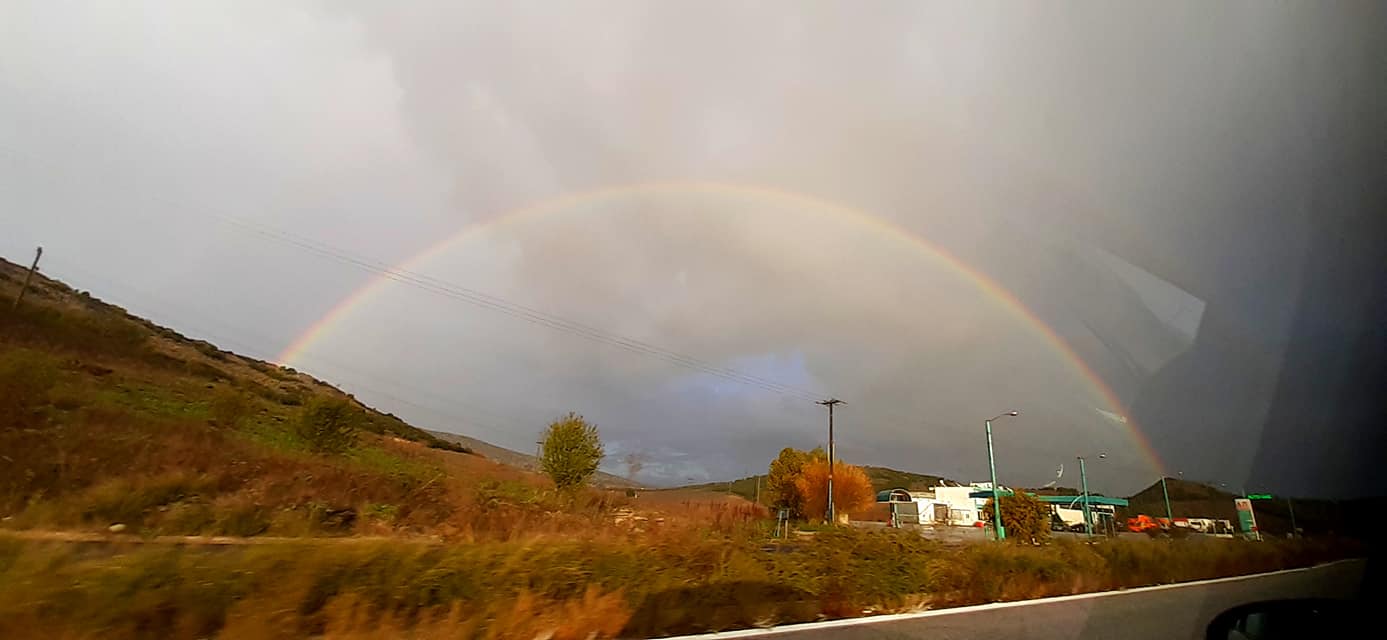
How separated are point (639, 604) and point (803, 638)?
2.19 metres

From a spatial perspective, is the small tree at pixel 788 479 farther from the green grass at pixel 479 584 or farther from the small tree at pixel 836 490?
the green grass at pixel 479 584

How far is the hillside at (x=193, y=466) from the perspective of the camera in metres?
15.3

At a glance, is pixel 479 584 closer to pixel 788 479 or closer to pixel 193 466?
pixel 193 466

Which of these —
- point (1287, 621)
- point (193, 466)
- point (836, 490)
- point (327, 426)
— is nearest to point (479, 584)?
point (1287, 621)

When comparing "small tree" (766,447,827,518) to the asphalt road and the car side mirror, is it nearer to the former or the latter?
the asphalt road

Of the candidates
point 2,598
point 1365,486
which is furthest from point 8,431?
point 1365,486

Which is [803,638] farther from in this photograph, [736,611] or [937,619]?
[937,619]

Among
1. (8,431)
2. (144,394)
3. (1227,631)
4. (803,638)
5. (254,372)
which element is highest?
(254,372)

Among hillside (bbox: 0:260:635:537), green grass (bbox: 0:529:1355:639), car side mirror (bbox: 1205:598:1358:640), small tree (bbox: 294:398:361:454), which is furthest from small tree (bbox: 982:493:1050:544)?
small tree (bbox: 294:398:361:454)

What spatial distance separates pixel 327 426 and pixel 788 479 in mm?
54373

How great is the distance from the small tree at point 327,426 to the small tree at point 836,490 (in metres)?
50.2

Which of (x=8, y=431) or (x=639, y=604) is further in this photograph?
(x=8, y=431)

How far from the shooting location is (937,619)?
35.4 feet

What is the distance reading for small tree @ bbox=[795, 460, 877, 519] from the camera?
6925 centimetres
